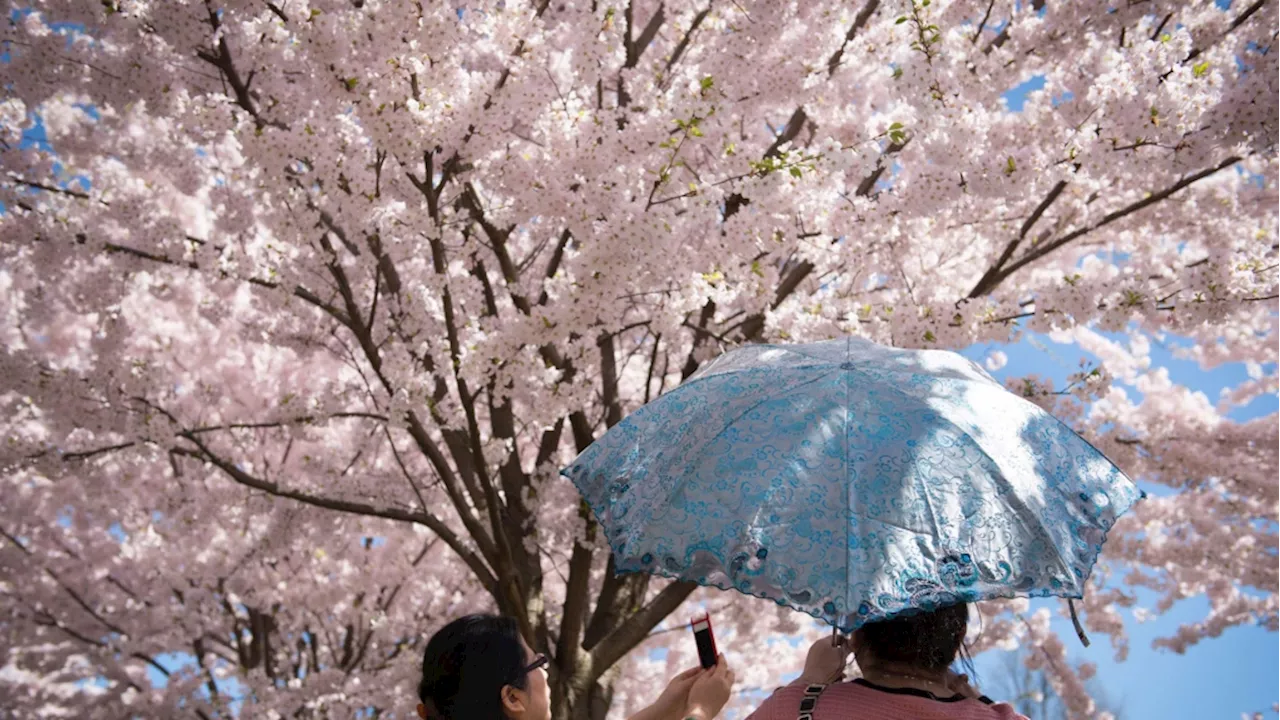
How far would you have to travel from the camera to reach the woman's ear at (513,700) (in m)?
2.12

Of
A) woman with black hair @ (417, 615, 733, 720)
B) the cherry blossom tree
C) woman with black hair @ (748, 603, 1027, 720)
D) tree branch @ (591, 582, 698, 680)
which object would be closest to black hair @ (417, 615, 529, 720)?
woman with black hair @ (417, 615, 733, 720)

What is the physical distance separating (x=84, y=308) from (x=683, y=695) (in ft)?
23.1

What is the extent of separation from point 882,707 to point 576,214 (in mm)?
4199

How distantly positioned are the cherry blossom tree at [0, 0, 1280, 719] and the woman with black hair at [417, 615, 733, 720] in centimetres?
332

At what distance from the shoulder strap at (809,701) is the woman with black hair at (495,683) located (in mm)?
275

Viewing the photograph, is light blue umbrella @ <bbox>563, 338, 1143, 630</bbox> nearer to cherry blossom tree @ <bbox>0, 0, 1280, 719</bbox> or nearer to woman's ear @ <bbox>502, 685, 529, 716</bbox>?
woman's ear @ <bbox>502, 685, 529, 716</bbox>

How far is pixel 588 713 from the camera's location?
6.05m

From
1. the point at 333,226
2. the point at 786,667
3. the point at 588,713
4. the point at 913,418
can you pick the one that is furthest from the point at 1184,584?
the point at 913,418

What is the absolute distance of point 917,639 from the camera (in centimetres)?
188

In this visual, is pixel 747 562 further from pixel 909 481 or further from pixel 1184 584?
pixel 1184 584

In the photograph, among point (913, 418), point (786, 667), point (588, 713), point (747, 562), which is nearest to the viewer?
point (747, 562)

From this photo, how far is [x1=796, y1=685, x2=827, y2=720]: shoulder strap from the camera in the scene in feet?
5.87

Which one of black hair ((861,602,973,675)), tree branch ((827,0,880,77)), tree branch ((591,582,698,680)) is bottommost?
black hair ((861,602,973,675))

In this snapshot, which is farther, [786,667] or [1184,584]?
[786,667]
